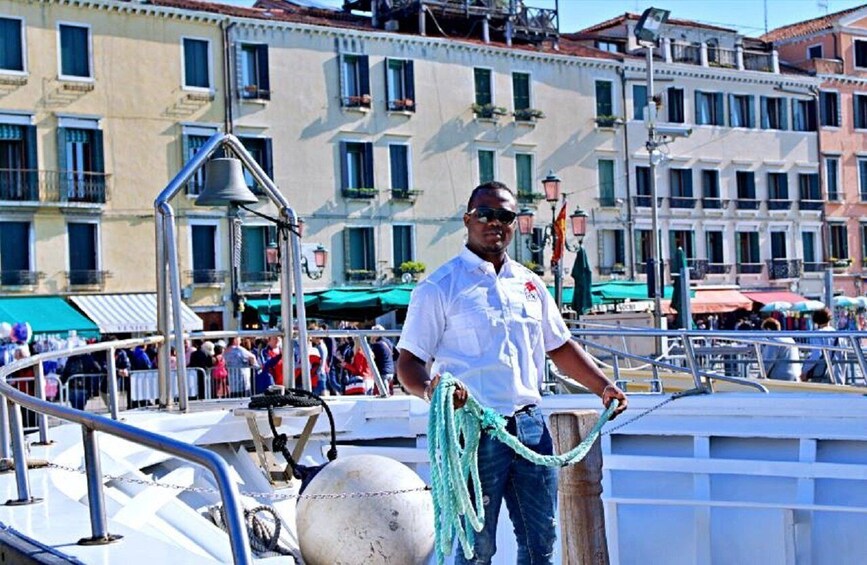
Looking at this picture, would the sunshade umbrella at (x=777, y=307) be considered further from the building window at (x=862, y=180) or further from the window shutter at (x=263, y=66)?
the window shutter at (x=263, y=66)

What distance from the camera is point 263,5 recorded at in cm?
4869

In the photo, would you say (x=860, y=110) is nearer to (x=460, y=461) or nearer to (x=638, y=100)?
(x=638, y=100)

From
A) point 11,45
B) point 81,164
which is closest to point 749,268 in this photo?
point 81,164

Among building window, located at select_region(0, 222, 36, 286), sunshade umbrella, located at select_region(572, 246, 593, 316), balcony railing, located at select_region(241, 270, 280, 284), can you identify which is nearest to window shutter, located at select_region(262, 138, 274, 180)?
balcony railing, located at select_region(241, 270, 280, 284)

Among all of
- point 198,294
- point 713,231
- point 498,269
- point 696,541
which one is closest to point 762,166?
point 713,231

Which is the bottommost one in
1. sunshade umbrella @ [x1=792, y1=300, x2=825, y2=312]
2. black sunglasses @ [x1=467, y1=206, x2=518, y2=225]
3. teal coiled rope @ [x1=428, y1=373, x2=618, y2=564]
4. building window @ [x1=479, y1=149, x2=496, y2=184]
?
sunshade umbrella @ [x1=792, y1=300, x2=825, y2=312]

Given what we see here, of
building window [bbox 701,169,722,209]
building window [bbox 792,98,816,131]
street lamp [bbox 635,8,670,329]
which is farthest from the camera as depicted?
building window [bbox 792,98,816,131]

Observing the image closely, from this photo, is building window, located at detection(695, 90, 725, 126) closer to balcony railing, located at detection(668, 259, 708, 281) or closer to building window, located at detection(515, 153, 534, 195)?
balcony railing, located at detection(668, 259, 708, 281)

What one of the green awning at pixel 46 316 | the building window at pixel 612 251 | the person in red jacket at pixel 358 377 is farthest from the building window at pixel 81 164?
the person in red jacket at pixel 358 377

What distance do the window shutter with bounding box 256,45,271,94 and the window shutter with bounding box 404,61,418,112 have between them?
216 inches

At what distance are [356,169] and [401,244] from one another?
3.12 metres

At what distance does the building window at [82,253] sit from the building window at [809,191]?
3209cm

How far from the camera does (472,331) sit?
5.35 m

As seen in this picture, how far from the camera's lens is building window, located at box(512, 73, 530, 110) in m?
49.3
